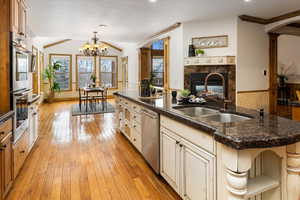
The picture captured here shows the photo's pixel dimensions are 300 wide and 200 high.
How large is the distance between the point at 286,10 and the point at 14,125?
215 inches

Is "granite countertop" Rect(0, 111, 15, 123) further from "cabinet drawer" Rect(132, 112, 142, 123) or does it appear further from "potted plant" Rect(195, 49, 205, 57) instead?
"potted plant" Rect(195, 49, 205, 57)

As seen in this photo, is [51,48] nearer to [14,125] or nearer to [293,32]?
[14,125]

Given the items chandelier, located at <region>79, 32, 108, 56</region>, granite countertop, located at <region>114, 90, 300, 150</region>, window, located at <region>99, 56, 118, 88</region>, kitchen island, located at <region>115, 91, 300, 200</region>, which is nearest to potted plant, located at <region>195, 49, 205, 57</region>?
kitchen island, located at <region>115, 91, 300, 200</region>

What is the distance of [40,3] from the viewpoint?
3.96m

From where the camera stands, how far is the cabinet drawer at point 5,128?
204 cm

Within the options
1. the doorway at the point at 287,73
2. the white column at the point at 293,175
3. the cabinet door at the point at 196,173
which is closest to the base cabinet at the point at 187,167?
the cabinet door at the point at 196,173

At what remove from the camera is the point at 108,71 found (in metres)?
11.7

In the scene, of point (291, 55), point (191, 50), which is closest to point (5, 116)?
point (191, 50)

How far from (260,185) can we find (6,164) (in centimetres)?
242

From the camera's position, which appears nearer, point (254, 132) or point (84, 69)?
point (254, 132)

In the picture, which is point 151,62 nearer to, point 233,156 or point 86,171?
point 86,171

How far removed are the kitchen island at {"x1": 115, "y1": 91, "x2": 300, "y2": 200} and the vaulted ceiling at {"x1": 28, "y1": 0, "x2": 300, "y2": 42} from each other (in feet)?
9.12

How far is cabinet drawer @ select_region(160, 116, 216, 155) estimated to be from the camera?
5.21ft

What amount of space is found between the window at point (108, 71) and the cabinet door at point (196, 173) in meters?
10.2
